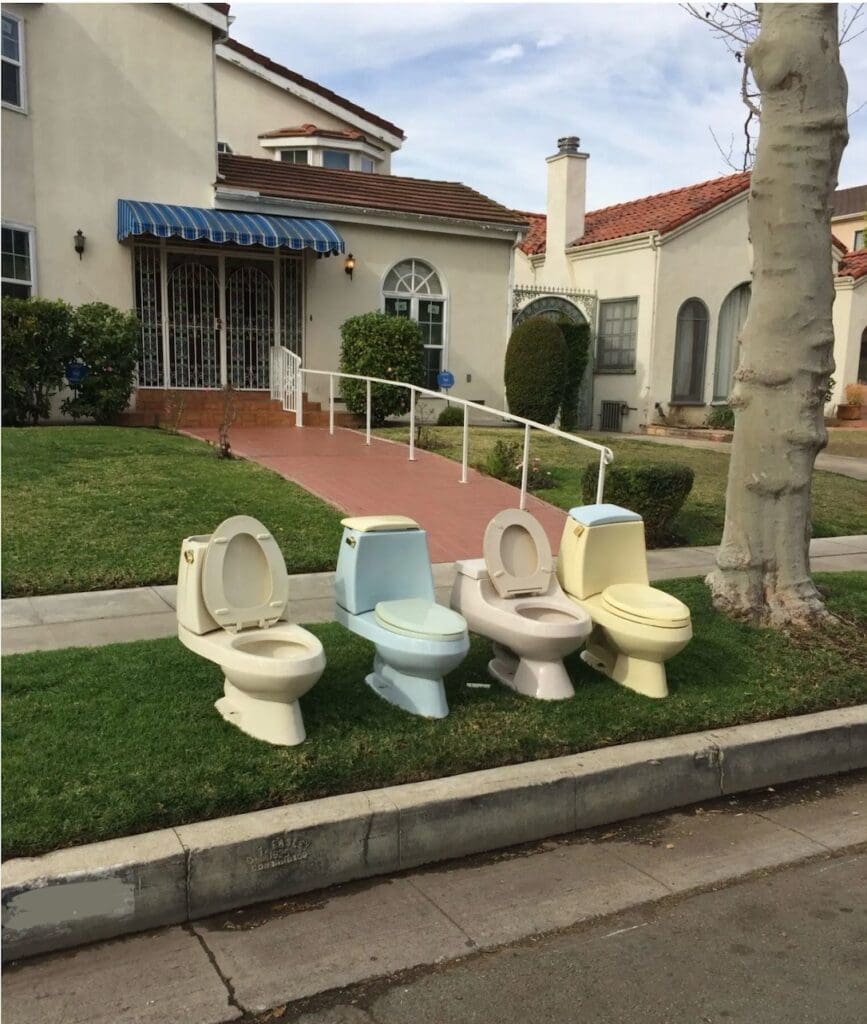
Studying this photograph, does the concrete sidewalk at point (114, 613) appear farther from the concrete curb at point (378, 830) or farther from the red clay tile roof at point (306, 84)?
the red clay tile roof at point (306, 84)

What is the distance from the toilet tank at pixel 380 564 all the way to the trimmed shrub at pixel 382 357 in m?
10.2

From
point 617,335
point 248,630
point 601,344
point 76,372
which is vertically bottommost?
point 248,630

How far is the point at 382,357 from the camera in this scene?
14.9m

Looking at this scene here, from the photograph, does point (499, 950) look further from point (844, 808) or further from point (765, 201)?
point (765, 201)

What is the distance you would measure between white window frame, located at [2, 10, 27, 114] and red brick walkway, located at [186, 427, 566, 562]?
5506mm

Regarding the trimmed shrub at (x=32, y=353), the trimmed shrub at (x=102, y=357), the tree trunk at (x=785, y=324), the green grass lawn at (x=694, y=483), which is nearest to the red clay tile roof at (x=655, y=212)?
the green grass lawn at (x=694, y=483)

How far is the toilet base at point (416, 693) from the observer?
4.51 meters

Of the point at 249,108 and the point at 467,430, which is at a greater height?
the point at 249,108

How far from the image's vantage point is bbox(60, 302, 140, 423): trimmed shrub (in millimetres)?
12609

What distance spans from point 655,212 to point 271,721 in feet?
65.0

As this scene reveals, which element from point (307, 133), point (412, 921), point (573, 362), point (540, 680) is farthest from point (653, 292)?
point (412, 921)

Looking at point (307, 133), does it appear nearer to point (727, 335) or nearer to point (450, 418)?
point (450, 418)

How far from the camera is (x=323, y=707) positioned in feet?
14.6

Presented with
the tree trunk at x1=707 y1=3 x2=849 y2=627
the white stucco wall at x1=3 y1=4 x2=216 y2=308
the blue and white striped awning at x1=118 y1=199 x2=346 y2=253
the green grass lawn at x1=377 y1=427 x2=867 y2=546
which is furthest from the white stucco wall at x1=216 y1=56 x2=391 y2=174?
the tree trunk at x1=707 y1=3 x2=849 y2=627
